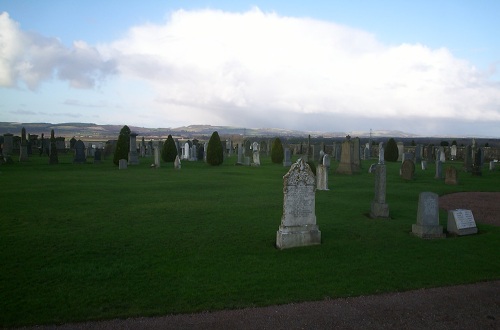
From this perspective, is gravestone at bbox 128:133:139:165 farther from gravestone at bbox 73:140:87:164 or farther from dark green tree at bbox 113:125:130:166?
gravestone at bbox 73:140:87:164

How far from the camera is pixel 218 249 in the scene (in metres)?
8.93

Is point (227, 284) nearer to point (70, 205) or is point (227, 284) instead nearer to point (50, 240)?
point (50, 240)

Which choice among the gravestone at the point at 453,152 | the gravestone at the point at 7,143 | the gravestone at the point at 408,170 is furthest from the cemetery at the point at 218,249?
the gravestone at the point at 453,152

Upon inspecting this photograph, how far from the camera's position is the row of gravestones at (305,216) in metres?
9.52

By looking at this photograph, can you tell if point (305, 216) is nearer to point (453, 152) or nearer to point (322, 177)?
point (322, 177)

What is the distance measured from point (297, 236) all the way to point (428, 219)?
141 inches

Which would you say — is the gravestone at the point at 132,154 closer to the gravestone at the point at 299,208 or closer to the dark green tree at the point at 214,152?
the dark green tree at the point at 214,152

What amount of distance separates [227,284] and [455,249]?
18.3 feet

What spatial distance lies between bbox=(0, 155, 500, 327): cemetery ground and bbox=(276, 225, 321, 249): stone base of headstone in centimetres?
25

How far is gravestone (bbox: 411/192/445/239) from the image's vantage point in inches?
411

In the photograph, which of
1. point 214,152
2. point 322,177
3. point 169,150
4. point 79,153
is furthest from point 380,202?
point 79,153

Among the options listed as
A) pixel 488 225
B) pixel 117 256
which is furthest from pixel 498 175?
pixel 117 256

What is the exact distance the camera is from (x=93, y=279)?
7113 mm

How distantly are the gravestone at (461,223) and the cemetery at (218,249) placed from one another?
0.04 metres
